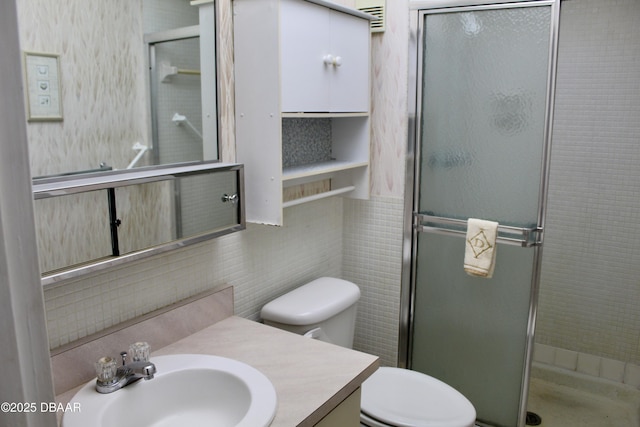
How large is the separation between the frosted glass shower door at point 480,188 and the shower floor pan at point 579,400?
19.8 inches

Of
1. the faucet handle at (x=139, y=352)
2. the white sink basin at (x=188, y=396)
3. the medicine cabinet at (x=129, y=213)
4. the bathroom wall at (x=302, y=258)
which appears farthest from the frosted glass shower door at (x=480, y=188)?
the faucet handle at (x=139, y=352)

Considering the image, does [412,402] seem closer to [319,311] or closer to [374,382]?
[374,382]

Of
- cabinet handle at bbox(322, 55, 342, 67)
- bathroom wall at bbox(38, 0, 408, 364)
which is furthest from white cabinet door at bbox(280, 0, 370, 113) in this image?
bathroom wall at bbox(38, 0, 408, 364)

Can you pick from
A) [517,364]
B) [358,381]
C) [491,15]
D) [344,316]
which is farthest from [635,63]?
[358,381]

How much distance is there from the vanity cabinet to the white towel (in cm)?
56

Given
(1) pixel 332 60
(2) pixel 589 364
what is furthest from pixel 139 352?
(2) pixel 589 364

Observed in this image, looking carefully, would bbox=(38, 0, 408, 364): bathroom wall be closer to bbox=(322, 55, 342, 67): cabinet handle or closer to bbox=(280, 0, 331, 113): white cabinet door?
bbox=(280, 0, 331, 113): white cabinet door

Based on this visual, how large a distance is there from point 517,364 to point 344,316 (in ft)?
2.53

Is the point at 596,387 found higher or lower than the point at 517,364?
lower

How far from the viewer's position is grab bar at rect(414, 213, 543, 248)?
2127mm

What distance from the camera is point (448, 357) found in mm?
2422

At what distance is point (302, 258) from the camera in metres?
2.28

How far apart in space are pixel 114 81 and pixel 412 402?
1.42 meters

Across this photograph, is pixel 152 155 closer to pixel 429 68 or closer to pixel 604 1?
pixel 429 68
